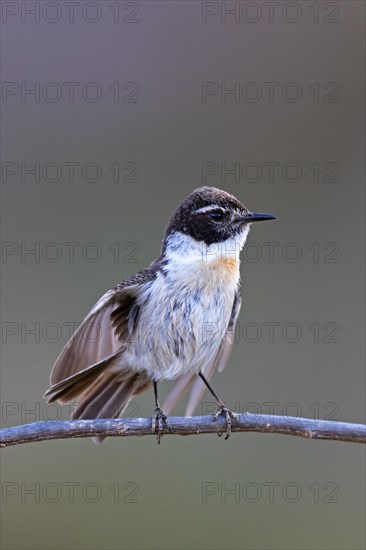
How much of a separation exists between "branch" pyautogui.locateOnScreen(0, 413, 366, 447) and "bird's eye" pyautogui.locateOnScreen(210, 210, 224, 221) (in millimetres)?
1326

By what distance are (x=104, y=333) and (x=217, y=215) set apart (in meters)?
1.10

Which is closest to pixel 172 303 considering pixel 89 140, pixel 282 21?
pixel 89 140

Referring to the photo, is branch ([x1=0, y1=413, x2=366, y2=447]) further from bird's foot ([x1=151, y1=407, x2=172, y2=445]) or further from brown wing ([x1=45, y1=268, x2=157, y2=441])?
brown wing ([x1=45, y1=268, x2=157, y2=441])

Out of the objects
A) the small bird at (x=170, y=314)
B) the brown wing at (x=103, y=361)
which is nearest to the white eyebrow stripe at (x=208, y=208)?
the small bird at (x=170, y=314)

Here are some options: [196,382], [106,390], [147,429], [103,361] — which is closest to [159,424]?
[147,429]

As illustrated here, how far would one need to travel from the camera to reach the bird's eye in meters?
4.90

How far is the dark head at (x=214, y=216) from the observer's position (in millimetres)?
4906

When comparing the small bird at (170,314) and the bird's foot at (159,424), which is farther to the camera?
the small bird at (170,314)

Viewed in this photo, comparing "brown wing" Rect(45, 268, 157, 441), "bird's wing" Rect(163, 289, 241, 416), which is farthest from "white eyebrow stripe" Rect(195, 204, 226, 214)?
"bird's wing" Rect(163, 289, 241, 416)

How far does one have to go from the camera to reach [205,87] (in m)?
8.30

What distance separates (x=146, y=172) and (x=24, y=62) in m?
1.90

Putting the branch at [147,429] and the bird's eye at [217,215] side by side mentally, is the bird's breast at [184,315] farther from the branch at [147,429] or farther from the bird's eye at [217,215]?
the branch at [147,429]

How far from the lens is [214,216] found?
4906 mm

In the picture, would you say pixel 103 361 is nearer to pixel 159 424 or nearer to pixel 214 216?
pixel 159 424
